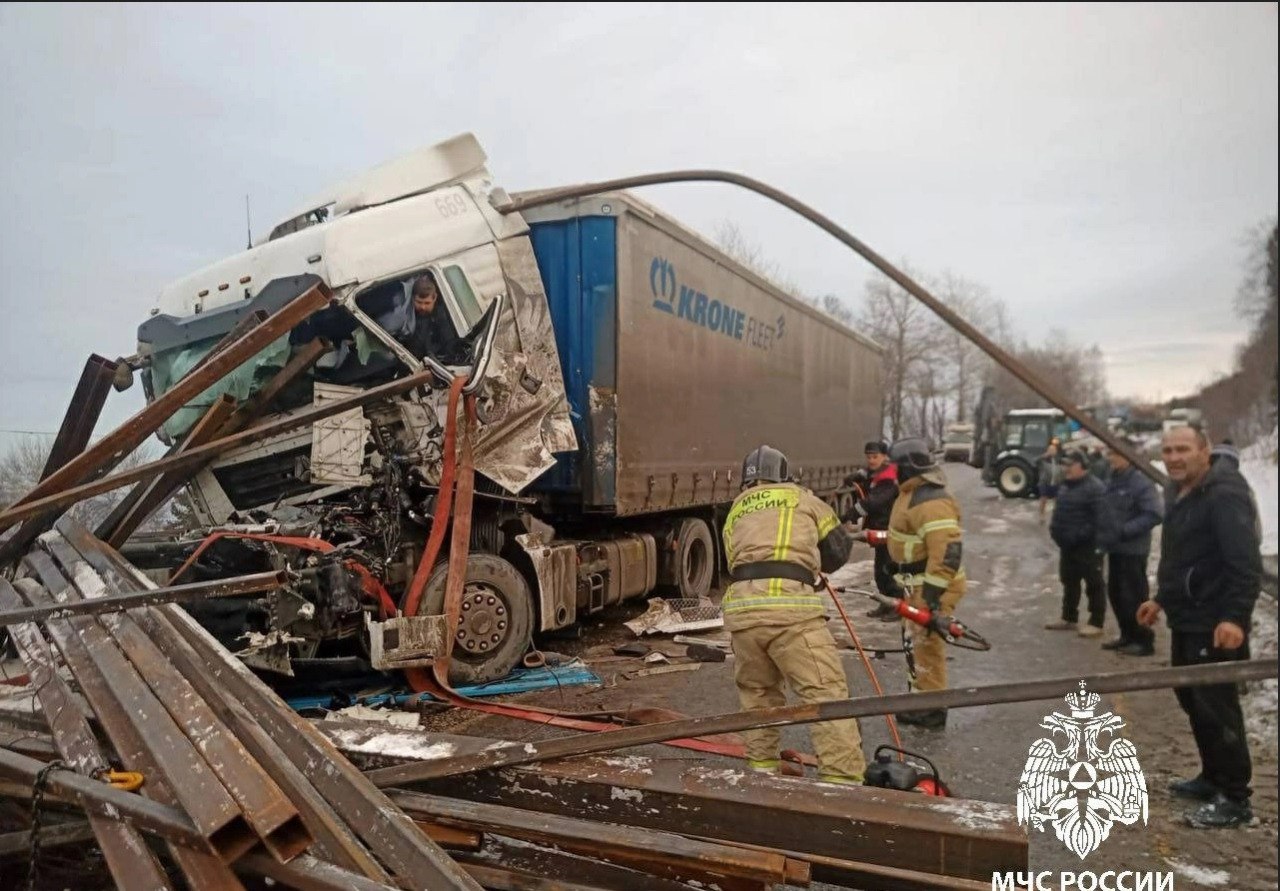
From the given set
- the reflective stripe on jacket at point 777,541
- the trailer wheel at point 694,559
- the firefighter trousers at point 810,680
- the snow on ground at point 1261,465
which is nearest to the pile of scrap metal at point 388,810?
the firefighter trousers at point 810,680

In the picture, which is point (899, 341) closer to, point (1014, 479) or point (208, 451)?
point (208, 451)

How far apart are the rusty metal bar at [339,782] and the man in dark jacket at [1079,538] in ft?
21.8

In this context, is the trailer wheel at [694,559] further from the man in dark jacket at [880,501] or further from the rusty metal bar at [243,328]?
the rusty metal bar at [243,328]

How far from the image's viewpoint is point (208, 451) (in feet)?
15.1

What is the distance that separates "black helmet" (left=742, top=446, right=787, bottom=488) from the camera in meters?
3.81

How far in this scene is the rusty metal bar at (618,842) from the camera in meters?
2.22

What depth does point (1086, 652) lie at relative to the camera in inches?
259

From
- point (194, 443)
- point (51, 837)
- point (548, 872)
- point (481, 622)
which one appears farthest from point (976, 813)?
point (194, 443)

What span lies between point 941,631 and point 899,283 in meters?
2.93

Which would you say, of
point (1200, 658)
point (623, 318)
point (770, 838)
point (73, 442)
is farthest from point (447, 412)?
point (1200, 658)

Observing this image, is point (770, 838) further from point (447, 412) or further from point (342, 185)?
point (342, 185)

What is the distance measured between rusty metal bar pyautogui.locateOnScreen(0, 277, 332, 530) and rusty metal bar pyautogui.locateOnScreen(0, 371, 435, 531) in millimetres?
89

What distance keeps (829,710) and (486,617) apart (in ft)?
11.4

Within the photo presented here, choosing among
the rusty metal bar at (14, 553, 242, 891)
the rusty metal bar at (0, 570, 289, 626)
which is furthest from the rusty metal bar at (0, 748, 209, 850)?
the rusty metal bar at (0, 570, 289, 626)
